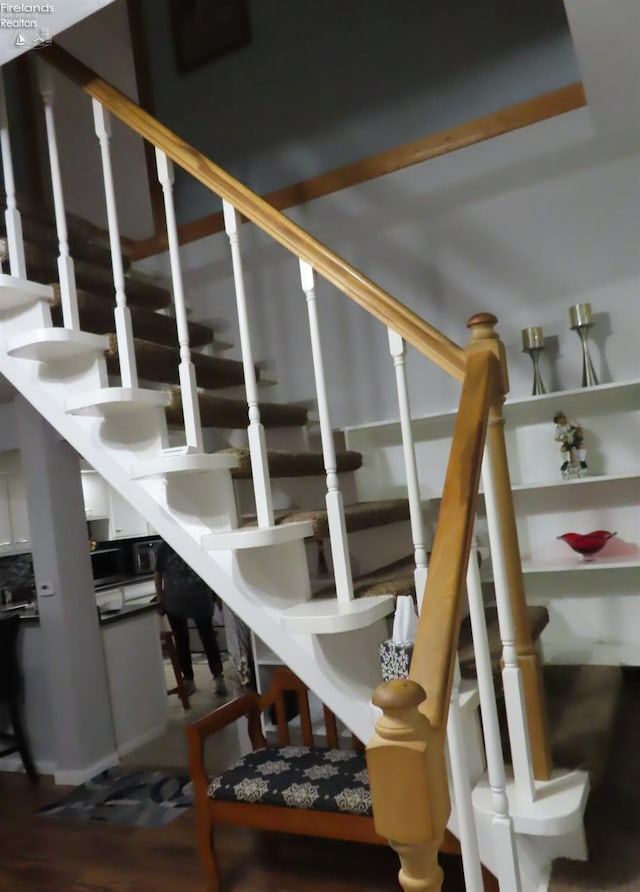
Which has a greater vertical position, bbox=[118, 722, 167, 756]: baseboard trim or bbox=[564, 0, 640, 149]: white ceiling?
bbox=[564, 0, 640, 149]: white ceiling

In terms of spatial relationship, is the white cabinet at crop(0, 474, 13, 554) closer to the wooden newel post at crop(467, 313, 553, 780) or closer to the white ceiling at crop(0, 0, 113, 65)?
the white ceiling at crop(0, 0, 113, 65)

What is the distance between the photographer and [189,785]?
3514 mm

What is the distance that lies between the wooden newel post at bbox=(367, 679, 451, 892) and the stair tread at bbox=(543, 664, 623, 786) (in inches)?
36.8

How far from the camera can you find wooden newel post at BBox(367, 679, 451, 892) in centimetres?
86

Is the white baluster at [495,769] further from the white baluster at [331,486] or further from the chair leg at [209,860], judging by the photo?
the chair leg at [209,860]

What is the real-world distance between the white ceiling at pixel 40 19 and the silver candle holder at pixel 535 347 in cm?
190

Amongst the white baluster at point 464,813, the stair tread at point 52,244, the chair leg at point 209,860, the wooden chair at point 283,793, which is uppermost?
the stair tread at point 52,244

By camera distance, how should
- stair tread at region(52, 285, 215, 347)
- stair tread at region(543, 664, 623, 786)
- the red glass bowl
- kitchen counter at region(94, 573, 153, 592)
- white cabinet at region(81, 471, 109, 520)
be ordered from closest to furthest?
stair tread at region(543, 664, 623, 786) → stair tread at region(52, 285, 215, 347) → the red glass bowl → kitchen counter at region(94, 573, 153, 592) → white cabinet at region(81, 471, 109, 520)

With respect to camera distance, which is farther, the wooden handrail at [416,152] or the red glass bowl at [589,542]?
the wooden handrail at [416,152]

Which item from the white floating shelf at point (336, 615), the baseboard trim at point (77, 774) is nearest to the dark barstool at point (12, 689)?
the baseboard trim at point (77, 774)

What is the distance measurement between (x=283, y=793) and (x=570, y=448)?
1715 mm

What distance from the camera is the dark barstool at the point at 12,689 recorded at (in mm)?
3832

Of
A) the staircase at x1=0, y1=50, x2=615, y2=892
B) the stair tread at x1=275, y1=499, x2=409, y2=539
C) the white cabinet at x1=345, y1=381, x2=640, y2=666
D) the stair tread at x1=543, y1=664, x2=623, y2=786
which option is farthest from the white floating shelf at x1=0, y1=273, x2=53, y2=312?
the stair tread at x1=543, y1=664, x2=623, y2=786

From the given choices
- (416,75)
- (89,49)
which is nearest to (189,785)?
(416,75)
